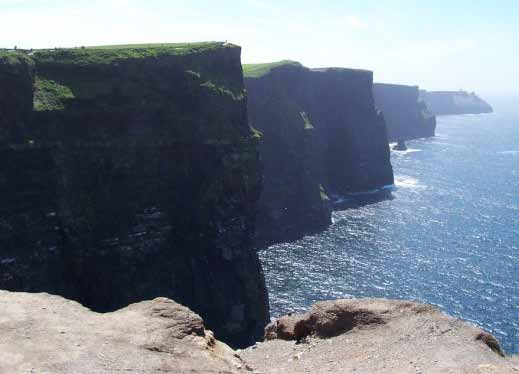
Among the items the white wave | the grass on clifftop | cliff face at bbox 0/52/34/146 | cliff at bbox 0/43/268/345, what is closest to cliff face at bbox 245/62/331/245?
the white wave

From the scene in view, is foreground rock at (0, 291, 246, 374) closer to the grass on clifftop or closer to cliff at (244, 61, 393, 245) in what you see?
the grass on clifftop

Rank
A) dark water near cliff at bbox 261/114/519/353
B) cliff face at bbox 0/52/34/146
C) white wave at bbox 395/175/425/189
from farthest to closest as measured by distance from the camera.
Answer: white wave at bbox 395/175/425/189, dark water near cliff at bbox 261/114/519/353, cliff face at bbox 0/52/34/146

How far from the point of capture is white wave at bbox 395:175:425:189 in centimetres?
17282

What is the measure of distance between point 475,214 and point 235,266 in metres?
79.8

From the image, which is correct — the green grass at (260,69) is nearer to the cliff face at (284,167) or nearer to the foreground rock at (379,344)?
the cliff face at (284,167)

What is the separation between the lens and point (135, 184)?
7462cm

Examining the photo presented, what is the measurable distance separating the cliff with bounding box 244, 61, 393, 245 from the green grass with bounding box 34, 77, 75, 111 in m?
66.9

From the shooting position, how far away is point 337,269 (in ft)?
337

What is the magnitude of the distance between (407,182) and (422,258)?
76.6 metres

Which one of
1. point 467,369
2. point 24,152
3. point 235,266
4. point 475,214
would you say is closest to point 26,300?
point 467,369

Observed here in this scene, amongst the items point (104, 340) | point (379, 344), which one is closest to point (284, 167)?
point (379, 344)

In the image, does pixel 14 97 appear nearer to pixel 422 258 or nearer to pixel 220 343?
pixel 220 343

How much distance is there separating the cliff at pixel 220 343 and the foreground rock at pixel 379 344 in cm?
5

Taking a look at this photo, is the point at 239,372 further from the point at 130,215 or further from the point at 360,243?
the point at 360,243
